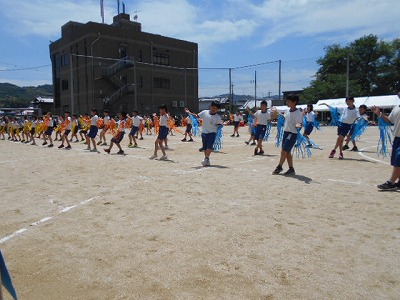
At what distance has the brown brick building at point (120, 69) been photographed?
4191cm

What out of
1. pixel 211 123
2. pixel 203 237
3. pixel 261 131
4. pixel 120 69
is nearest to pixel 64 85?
pixel 120 69

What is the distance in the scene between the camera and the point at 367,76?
53594 millimetres

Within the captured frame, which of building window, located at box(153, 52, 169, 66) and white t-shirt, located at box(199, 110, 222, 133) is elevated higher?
building window, located at box(153, 52, 169, 66)

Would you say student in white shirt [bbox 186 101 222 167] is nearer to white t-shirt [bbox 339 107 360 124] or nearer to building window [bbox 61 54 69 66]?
white t-shirt [bbox 339 107 360 124]

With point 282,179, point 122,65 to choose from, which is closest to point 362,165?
point 282,179

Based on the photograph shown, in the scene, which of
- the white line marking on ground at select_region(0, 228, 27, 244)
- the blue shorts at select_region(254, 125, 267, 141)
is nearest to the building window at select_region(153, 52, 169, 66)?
the blue shorts at select_region(254, 125, 267, 141)

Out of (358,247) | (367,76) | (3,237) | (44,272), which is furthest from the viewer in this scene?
(367,76)

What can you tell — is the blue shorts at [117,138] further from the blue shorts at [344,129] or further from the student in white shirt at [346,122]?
the blue shorts at [344,129]

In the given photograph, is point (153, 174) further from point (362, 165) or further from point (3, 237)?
point (362, 165)

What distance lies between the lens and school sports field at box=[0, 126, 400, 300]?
299cm

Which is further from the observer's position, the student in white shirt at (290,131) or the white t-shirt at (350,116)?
the white t-shirt at (350,116)

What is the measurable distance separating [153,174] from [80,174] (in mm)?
1977

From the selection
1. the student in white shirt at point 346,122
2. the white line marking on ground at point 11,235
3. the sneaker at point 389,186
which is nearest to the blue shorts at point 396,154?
the sneaker at point 389,186

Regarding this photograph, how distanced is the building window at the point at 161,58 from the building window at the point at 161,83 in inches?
102
